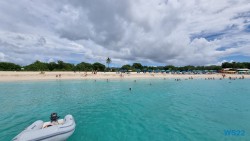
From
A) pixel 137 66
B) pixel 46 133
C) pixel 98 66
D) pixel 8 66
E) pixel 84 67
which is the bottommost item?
pixel 46 133

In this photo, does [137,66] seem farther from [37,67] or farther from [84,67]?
[37,67]

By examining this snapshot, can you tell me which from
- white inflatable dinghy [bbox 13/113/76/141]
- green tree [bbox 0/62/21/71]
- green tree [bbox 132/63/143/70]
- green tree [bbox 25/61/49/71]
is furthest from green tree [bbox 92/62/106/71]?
white inflatable dinghy [bbox 13/113/76/141]

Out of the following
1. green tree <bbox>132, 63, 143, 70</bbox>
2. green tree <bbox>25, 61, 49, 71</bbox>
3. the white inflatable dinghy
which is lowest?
the white inflatable dinghy

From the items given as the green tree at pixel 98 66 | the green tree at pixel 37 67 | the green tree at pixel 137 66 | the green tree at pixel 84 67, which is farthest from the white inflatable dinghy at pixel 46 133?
the green tree at pixel 137 66

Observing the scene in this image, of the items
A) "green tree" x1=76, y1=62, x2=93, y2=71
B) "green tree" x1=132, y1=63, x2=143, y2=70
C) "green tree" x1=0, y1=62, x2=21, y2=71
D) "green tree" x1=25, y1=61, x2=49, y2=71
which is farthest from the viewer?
"green tree" x1=132, y1=63, x2=143, y2=70

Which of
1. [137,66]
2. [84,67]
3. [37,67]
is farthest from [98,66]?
[137,66]

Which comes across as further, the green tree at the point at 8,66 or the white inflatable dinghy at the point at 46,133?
the green tree at the point at 8,66

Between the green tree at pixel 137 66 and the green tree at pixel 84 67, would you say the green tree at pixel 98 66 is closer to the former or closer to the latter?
the green tree at pixel 84 67

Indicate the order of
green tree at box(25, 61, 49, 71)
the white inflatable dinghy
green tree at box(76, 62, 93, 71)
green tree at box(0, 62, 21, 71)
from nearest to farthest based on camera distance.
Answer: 1. the white inflatable dinghy
2. green tree at box(0, 62, 21, 71)
3. green tree at box(25, 61, 49, 71)
4. green tree at box(76, 62, 93, 71)

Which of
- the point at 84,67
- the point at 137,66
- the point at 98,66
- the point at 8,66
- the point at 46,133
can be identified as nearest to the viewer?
the point at 46,133

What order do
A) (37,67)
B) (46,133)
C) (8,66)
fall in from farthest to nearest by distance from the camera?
1. (37,67)
2. (8,66)
3. (46,133)

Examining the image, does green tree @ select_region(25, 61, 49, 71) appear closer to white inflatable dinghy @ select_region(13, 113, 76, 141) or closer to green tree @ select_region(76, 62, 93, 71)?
green tree @ select_region(76, 62, 93, 71)

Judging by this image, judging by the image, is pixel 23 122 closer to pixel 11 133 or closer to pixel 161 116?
pixel 11 133

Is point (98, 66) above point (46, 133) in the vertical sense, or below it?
above
